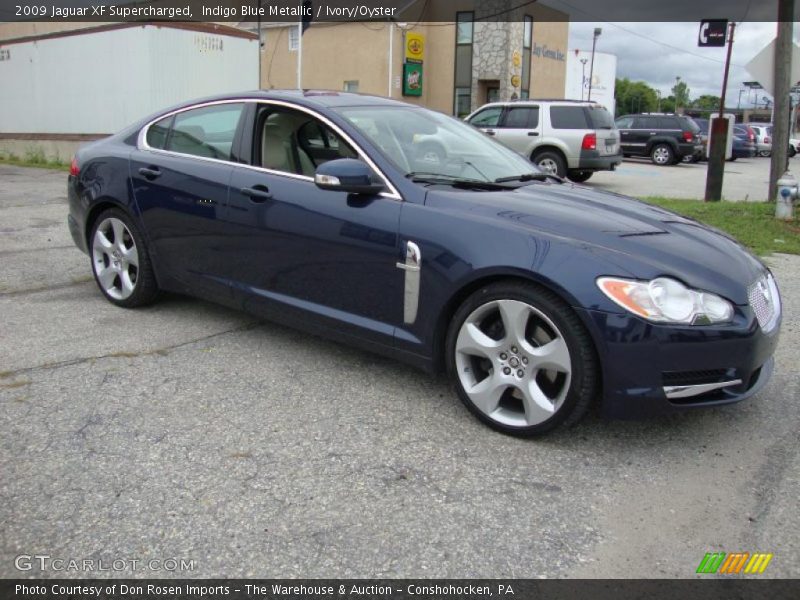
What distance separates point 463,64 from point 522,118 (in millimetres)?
16955

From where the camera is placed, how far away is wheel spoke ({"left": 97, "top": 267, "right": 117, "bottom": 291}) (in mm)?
5188

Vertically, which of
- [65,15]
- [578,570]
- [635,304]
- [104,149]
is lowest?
[578,570]

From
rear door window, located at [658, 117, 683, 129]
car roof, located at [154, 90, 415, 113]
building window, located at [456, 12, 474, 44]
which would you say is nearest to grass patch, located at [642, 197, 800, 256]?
car roof, located at [154, 90, 415, 113]

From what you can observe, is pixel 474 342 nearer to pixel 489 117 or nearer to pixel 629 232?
pixel 629 232

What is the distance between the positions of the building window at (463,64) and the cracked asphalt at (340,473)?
28496 mm

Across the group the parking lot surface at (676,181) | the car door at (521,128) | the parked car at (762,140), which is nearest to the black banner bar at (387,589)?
the parking lot surface at (676,181)

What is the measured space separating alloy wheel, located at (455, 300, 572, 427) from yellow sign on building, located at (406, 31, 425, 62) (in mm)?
29097

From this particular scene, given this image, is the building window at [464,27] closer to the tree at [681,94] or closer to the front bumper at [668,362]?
the front bumper at [668,362]

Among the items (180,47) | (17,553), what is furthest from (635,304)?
(180,47)

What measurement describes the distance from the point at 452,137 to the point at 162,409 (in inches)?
89.6

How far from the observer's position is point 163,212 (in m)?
4.70

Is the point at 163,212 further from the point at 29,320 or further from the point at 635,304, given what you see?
the point at 635,304

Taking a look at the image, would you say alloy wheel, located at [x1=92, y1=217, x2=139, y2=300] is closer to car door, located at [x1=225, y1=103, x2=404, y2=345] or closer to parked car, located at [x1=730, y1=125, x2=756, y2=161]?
car door, located at [x1=225, y1=103, x2=404, y2=345]

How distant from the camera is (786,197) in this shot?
999 centimetres
